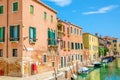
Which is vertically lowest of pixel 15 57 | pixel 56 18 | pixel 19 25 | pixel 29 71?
pixel 29 71

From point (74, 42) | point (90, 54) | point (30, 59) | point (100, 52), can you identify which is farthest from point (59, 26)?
point (100, 52)

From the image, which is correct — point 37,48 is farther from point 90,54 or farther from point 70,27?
point 90,54

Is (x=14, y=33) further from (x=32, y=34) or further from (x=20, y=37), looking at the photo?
(x=32, y=34)

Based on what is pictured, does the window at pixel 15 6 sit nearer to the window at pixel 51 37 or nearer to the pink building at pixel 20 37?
the pink building at pixel 20 37

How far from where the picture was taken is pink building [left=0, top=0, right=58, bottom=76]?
72.2 ft

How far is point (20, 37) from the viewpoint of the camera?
72.2 feet

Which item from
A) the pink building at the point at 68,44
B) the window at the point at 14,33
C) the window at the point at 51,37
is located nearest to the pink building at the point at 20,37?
the window at the point at 14,33

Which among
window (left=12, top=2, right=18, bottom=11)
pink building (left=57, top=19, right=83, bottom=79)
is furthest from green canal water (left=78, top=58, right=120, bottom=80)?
window (left=12, top=2, right=18, bottom=11)

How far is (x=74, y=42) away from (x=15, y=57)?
1795 centimetres

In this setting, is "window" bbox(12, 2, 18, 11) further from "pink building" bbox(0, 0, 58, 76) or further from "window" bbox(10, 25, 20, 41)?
"window" bbox(10, 25, 20, 41)

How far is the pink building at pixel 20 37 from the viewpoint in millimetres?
22000

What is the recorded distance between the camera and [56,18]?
3098 centimetres

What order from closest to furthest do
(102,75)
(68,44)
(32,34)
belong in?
(32,34), (102,75), (68,44)

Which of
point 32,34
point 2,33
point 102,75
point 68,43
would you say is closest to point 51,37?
point 32,34
